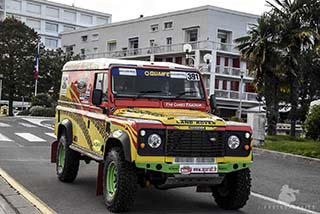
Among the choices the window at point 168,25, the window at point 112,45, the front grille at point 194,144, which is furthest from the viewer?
the window at point 112,45

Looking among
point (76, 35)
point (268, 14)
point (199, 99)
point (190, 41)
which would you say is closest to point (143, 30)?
point (190, 41)

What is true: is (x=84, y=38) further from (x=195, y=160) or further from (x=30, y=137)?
(x=195, y=160)

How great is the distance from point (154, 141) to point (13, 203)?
2.56 meters

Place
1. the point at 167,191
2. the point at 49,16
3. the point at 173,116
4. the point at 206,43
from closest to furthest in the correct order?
the point at 173,116 → the point at 167,191 → the point at 206,43 → the point at 49,16

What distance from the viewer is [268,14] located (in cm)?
2262

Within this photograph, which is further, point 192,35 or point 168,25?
point 168,25

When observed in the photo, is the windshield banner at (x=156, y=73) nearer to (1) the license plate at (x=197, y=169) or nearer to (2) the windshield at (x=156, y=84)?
(2) the windshield at (x=156, y=84)

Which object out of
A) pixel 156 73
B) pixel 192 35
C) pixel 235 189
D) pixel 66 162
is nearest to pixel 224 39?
pixel 192 35

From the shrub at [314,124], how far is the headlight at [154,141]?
14.4m

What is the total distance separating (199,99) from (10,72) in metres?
39.8

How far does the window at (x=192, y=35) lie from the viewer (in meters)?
54.7

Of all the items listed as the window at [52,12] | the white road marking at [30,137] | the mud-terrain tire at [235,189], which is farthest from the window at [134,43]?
the mud-terrain tire at [235,189]

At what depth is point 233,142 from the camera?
7828 millimetres

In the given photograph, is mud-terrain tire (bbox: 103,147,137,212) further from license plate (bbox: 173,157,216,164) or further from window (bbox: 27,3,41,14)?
window (bbox: 27,3,41,14)
